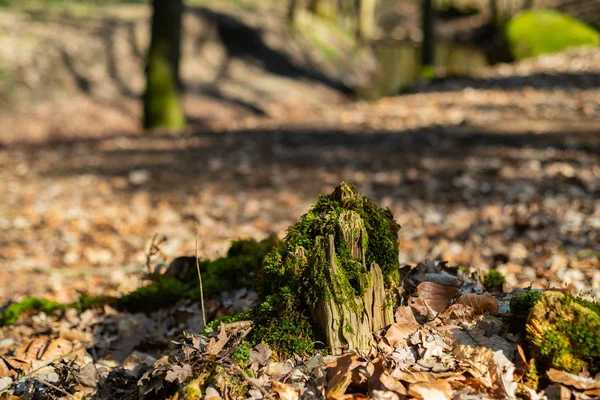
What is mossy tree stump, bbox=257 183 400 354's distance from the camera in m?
2.23

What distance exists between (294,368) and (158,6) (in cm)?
998

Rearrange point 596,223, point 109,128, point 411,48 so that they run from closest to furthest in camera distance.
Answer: point 596,223 < point 109,128 < point 411,48

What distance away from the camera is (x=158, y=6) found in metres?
10.6

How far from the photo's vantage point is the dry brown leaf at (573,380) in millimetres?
1936

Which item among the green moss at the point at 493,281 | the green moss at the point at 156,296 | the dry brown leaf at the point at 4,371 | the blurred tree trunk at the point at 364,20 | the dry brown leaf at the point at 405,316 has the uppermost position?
the blurred tree trunk at the point at 364,20

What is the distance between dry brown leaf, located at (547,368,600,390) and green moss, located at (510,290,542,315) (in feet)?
1.05

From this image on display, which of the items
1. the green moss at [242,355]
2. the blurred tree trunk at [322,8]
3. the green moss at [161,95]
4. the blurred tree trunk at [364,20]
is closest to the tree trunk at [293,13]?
the blurred tree trunk at [322,8]

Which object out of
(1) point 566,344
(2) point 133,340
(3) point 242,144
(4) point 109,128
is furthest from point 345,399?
(4) point 109,128

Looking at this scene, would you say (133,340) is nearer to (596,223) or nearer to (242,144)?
(596,223)

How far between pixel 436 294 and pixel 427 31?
59.4 feet

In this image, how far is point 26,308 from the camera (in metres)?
3.78

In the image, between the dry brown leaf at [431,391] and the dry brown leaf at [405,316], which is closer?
the dry brown leaf at [431,391]

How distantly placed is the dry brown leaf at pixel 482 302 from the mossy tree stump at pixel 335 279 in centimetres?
36

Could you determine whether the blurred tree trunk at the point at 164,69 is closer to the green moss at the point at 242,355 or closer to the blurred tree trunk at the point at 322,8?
the green moss at the point at 242,355
